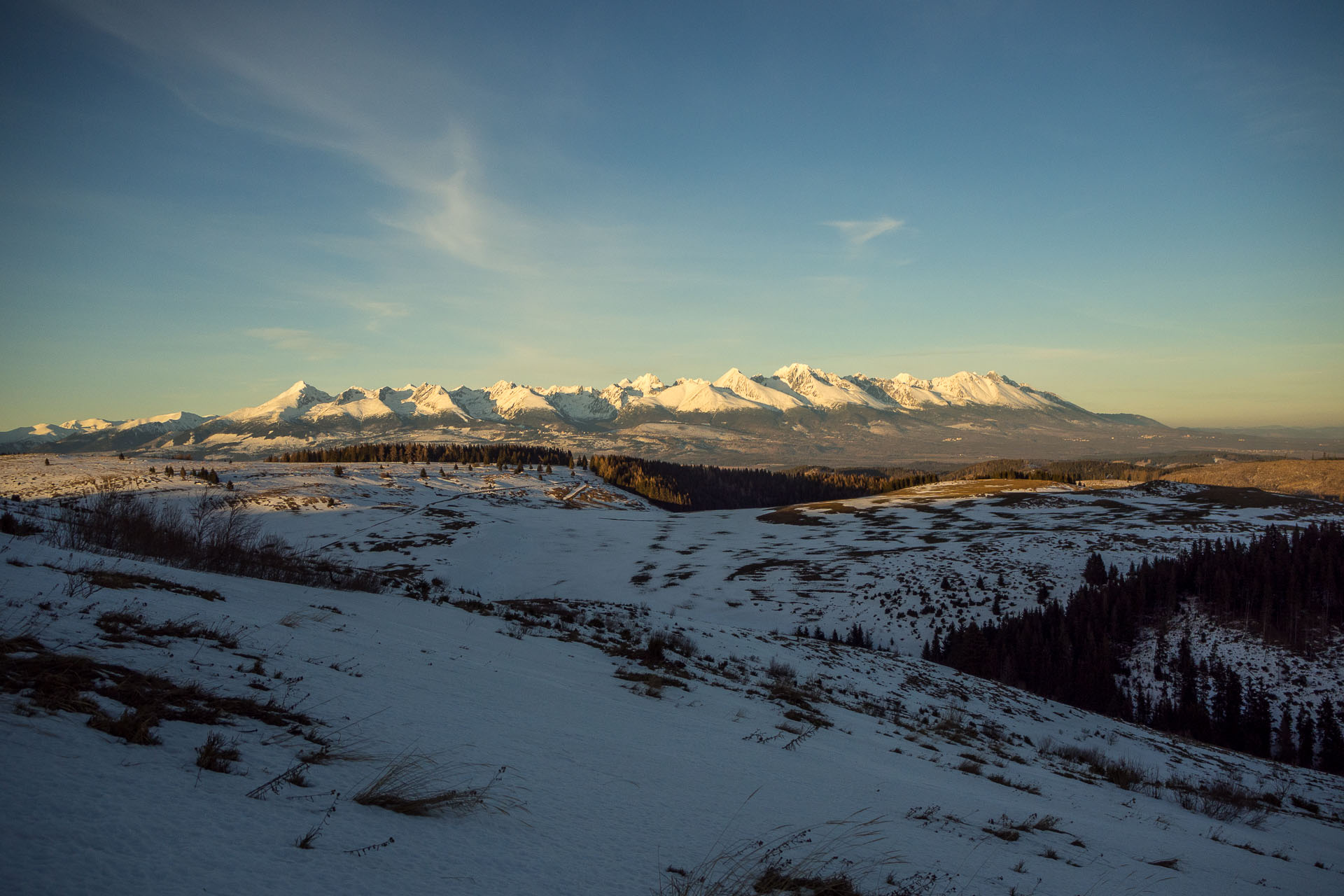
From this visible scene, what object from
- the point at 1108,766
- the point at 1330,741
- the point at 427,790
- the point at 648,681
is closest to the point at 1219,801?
the point at 1108,766

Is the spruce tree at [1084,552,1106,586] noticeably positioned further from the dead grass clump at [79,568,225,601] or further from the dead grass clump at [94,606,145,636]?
the dead grass clump at [94,606,145,636]

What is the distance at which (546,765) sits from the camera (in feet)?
17.0

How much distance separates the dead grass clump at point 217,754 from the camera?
12.1 ft

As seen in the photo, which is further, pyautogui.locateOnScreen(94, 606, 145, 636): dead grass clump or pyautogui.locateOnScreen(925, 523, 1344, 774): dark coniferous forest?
pyautogui.locateOnScreen(925, 523, 1344, 774): dark coniferous forest

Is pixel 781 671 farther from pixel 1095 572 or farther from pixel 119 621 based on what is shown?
pixel 1095 572

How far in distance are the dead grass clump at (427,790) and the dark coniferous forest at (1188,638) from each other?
131ft

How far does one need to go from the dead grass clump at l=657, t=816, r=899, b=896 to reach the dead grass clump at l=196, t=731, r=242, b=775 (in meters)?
2.78

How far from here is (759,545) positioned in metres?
77.9

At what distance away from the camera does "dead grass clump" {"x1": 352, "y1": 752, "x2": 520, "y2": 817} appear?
3.82 meters

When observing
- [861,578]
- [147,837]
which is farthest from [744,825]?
[861,578]

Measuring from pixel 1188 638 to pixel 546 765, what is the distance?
5806 cm

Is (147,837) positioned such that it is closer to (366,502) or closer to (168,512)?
(168,512)

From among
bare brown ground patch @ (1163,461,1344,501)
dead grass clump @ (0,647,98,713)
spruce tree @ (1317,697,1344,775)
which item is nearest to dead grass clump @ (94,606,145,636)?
dead grass clump @ (0,647,98,713)

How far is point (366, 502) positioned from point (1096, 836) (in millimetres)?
88108
